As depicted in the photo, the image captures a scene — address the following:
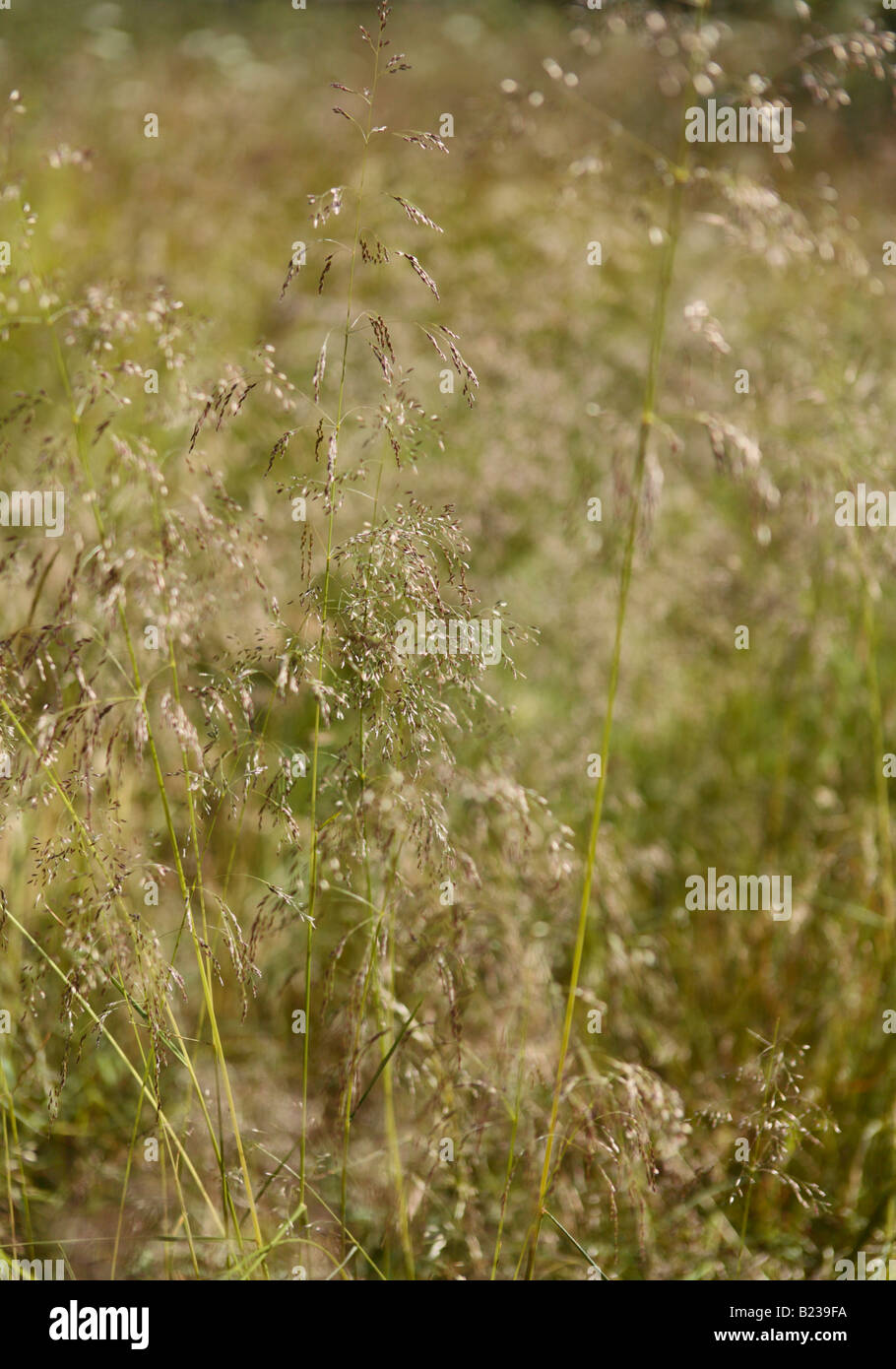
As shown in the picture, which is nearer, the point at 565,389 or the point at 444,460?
the point at 444,460

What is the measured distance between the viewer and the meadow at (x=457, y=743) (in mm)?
1645

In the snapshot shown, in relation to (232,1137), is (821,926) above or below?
above

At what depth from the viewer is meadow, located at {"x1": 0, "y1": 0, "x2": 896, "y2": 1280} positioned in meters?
1.64

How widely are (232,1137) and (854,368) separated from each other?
247 cm

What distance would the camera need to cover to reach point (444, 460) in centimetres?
415

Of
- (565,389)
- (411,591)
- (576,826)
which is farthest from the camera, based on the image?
(565,389)

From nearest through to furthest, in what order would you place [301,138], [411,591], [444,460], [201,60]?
1. [411,591]
2. [444,460]
3. [301,138]
4. [201,60]

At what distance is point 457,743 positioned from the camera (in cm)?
303

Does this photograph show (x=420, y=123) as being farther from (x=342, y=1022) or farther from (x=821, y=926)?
(x=342, y=1022)

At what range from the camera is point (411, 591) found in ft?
5.15

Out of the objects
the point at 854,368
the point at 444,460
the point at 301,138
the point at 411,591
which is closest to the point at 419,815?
the point at 411,591

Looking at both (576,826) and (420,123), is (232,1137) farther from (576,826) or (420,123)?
(420,123)
